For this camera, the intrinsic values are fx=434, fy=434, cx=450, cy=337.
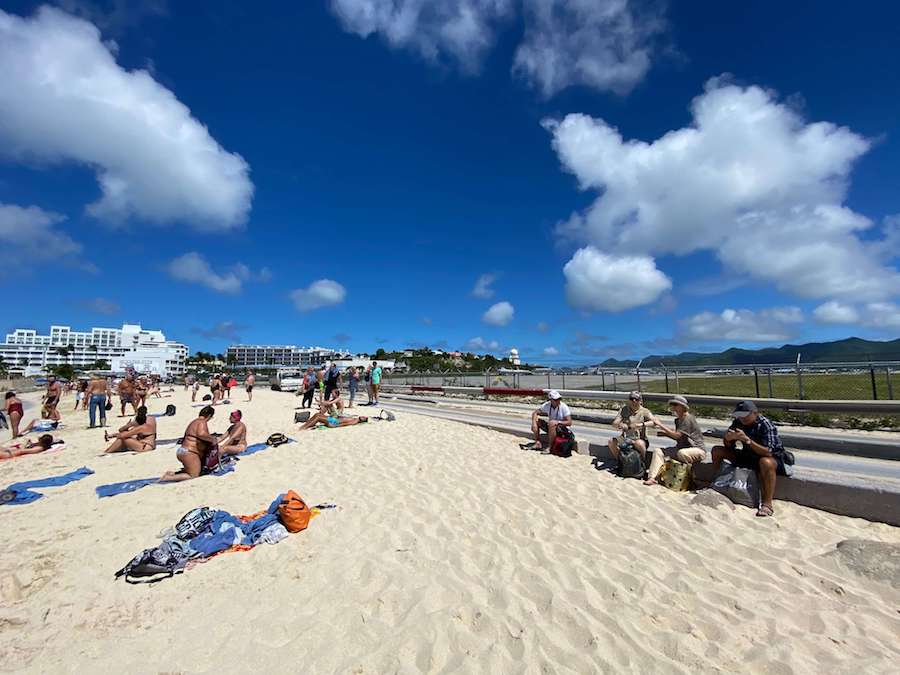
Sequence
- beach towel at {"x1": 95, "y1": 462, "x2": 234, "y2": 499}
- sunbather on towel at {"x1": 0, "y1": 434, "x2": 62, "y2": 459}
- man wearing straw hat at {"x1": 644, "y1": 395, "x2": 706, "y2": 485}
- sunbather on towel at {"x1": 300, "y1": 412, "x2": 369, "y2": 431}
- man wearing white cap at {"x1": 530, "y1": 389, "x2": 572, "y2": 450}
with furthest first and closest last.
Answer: sunbather on towel at {"x1": 300, "y1": 412, "x2": 369, "y2": 431}
sunbather on towel at {"x1": 0, "y1": 434, "x2": 62, "y2": 459}
man wearing white cap at {"x1": 530, "y1": 389, "x2": 572, "y2": 450}
beach towel at {"x1": 95, "y1": 462, "x2": 234, "y2": 499}
man wearing straw hat at {"x1": 644, "y1": 395, "x2": 706, "y2": 485}

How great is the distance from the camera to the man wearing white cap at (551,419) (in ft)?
27.6

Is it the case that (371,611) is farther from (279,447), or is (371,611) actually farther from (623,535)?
(279,447)

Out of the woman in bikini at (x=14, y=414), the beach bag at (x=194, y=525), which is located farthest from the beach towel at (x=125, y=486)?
the woman in bikini at (x=14, y=414)

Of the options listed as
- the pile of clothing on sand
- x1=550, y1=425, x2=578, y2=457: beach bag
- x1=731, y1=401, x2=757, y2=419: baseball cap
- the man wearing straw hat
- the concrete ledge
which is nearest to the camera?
the pile of clothing on sand

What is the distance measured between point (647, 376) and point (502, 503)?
51.1 ft

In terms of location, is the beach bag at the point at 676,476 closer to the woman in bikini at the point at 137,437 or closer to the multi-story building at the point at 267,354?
the woman in bikini at the point at 137,437

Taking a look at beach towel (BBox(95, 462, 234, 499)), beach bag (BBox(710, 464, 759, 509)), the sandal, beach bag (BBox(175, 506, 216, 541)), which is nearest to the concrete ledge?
beach bag (BBox(710, 464, 759, 509))

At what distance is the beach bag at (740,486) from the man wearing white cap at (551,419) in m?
3.15

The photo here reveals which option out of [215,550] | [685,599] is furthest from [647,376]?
[215,550]

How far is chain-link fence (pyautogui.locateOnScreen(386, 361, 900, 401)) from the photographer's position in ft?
44.4

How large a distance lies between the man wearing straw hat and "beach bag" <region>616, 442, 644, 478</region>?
0.59 feet

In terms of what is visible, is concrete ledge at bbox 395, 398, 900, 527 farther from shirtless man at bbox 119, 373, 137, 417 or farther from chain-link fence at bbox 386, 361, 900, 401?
shirtless man at bbox 119, 373, 137, 417

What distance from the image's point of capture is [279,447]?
9688 mm

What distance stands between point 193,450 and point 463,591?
19.4 ft
